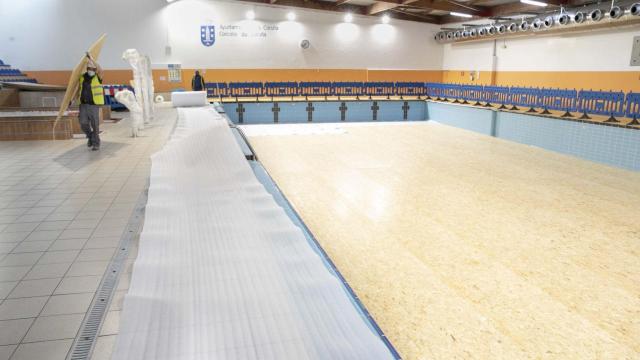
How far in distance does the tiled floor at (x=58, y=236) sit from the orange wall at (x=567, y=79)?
983cm

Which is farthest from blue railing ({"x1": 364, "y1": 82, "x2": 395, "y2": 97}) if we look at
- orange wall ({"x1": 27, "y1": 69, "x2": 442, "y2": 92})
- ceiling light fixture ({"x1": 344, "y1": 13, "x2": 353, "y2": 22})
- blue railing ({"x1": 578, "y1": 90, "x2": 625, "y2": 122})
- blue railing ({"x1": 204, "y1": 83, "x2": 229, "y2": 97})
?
blue railing ({"x1": 578, "y1": 90, "x2": 625, "y2": 122})

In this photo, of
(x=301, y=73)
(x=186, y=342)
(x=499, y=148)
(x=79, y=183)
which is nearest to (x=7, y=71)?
(x=301, y=73)

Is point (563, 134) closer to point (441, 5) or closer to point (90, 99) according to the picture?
point (441, 5)

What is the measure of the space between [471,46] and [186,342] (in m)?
15.1

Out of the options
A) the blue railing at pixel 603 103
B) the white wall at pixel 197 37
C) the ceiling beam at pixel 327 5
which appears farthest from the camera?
the ceiling beam at pixel 327 5

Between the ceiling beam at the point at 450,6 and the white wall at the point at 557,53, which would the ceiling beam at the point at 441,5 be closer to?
the ceiling beam at the point at 450,6

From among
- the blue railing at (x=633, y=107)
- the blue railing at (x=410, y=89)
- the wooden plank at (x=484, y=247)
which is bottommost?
the wooden plank at (x=484, y=247)

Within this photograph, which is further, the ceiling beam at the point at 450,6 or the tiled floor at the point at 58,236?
the ceiling beam at the point at 450,6

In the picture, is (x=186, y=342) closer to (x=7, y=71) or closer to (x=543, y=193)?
(x=543, y=193)

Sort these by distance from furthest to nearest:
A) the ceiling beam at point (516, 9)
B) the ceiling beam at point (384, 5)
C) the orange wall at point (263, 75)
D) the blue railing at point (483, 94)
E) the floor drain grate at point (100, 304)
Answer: the orange wall at point (263, 75) → the ceiling beam at point (384, 5) → the ceiling beam at point (516, 9) → the blue railing at point (483, 94) → the floor drain grate at point (100, 304)

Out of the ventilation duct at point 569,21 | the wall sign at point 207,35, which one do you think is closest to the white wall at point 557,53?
the ventilation duct at point 569,21

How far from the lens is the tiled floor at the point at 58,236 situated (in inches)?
70.4

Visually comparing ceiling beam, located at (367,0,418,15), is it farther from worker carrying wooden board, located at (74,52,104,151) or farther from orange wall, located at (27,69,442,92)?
worker carrying wooden board, located at (74,52,104,151)

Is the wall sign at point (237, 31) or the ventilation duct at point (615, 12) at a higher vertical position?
the wall sign at point (237, 31)
